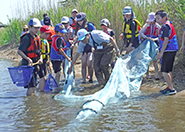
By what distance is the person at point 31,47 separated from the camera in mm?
5094

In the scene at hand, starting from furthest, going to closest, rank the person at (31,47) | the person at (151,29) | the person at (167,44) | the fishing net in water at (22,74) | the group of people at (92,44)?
1. the person at (151,29)
2. the person at (167,44)
3. the group of people at (92,44)
4. the person at (31,47)
5. the fishing net in water at (22,74)

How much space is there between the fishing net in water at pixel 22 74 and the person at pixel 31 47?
15 cm

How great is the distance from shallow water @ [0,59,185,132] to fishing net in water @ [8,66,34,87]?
20.9 inches

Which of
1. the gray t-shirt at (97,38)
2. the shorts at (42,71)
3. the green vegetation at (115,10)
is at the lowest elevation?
the shorts at (42,71)

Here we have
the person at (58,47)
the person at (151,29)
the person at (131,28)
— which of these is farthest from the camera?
the person at (131,28)

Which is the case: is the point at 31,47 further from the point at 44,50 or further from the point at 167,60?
the point at 167,60

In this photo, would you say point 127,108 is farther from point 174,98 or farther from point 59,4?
point 59,4

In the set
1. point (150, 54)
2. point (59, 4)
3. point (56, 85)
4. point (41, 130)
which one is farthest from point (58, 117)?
point (59, 4)

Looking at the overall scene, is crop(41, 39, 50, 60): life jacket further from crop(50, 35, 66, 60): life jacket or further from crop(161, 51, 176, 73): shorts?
crop(161, 51, 176, 73): shorts

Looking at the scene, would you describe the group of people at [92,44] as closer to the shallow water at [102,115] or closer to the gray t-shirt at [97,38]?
the gray t-shirt at [97,38]

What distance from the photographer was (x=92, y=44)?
6.30 metres

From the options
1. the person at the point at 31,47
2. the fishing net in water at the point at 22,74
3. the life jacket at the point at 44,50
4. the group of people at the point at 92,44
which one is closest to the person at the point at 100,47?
the group of people at the point at 92,44

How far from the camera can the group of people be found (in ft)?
17.3

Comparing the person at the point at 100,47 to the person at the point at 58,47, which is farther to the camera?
the person at the point at 58,47
